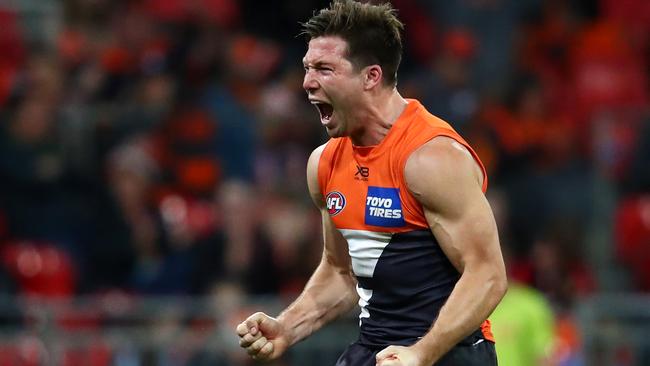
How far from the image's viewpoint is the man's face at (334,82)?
5.78 m

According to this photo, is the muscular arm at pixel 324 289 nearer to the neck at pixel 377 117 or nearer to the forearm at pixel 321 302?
the forearm at pixel 321 302

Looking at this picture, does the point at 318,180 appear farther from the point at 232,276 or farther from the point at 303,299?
the point at 232,276

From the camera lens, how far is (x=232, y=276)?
11.2 metres

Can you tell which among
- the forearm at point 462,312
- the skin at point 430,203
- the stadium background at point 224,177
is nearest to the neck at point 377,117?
the skin at point 430,203

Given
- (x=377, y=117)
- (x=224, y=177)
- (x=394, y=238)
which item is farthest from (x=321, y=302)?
(x=224, y=177)

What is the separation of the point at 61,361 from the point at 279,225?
2.35 m

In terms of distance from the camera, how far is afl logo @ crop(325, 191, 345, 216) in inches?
233

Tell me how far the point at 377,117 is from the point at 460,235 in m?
0.66

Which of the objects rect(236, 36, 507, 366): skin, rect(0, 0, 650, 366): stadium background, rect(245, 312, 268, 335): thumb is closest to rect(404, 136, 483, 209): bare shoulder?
rect(236, 36, 507, 366): skin

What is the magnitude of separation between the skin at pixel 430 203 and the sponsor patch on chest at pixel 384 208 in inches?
4.8

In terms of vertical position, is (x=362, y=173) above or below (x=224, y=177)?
above

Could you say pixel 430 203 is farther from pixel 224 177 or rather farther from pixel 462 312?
pixel 224 177

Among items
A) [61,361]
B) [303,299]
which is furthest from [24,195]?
[303,299]

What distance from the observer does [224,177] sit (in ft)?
40.8
